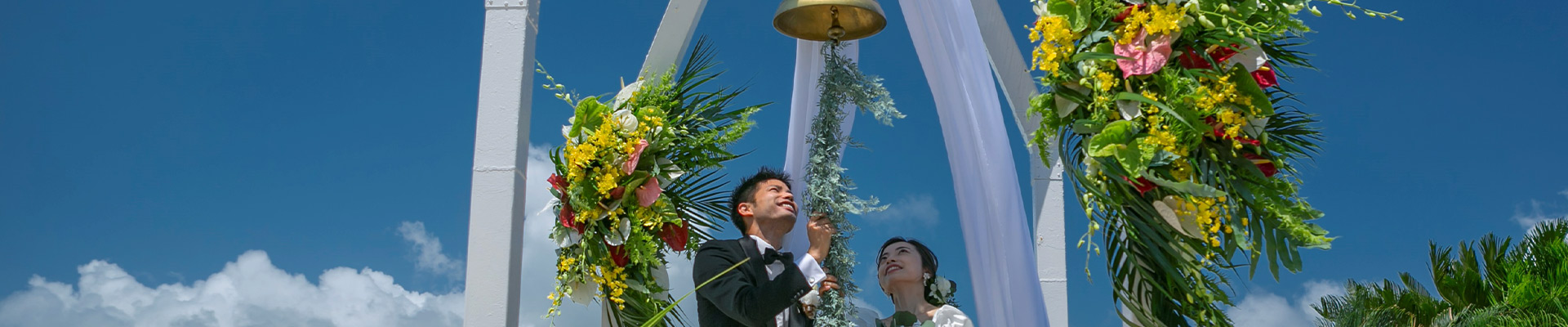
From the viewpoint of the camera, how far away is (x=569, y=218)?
4824 mm

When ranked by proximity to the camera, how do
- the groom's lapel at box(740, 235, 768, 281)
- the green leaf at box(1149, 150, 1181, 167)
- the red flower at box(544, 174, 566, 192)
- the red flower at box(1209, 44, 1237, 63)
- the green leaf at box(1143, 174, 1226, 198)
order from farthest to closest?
the red flower at box(544, 174, 566, 192) → the groom's lapel at box(740, 235, 768, 281) → the red flower at box(1209, 44, 1237, 63) → the green leaf at box(1149, 150, 1181, 167) → the green leaf at box(1143, 174, 1226, 198)

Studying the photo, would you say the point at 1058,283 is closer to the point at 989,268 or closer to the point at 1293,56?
the point at 989,268

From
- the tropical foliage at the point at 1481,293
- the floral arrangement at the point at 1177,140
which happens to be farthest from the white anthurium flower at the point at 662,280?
the tropical foliage at the point at 1481,293

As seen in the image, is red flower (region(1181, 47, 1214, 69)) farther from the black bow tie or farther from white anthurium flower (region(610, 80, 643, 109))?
white anthurium flower (region(610, 80, 643, 109))

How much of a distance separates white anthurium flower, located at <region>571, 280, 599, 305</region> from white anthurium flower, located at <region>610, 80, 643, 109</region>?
0.70 metres

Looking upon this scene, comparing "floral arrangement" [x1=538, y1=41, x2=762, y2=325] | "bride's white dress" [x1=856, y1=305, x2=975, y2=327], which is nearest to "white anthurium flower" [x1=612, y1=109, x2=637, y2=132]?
"floral arrangement" [x1=538, y1=41, x2=762, y2=325]

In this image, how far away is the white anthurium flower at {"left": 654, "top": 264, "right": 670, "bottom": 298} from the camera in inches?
196

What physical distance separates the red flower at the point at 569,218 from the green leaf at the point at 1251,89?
240 centimetres

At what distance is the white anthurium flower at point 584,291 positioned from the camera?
4.77 m

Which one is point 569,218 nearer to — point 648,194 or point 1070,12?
point 648,194

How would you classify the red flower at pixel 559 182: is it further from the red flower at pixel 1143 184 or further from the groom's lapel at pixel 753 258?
the red flower at pixel 1143 184

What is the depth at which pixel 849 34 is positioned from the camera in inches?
201

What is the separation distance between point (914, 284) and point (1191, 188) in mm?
1487

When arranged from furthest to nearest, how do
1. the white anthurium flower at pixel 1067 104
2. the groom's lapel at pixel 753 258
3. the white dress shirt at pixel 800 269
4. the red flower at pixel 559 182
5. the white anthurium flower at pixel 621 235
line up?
1. the red flower at pixel 559 182
2. the white anthurium flower at pixel 621 235
3. the groom's lapel at pixel 753 258
4. the white dress shirt at pixel 800 269
5. the white anthurium flower at pixel 1067 104
